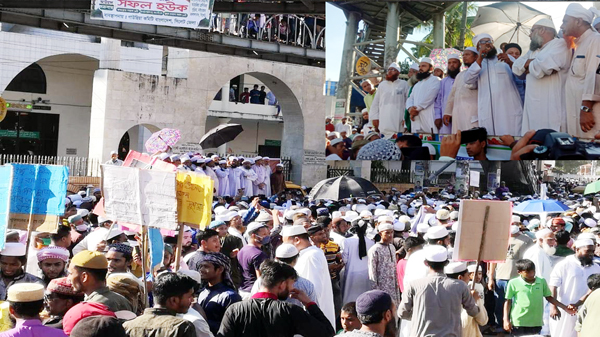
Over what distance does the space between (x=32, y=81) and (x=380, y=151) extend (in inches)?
619

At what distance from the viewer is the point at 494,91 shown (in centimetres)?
2142

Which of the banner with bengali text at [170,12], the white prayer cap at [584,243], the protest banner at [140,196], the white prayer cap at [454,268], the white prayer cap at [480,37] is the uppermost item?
the white prayer cap at [480,37]

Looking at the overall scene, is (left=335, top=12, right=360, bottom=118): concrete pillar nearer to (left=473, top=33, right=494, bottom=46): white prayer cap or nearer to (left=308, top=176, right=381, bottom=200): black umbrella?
(left=473, top=33, right=494, bottom=46): white prayer cap

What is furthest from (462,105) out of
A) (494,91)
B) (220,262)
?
(220,262)

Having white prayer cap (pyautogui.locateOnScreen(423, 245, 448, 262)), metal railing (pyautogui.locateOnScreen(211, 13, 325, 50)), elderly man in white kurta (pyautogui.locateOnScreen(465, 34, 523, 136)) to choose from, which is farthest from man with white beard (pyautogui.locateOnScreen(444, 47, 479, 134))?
white prayer cap (pyautogui.locateOnScreen(423, 245, 448, 262))

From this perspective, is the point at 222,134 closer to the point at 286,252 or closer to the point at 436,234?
the point at 436,234

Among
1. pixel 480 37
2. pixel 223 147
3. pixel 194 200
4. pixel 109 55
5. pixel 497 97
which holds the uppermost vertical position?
pixel 480 37

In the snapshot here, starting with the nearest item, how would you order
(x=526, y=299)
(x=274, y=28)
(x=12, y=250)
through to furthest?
(x=12, y=250) < (x=526, y=299) < (x=274, y=28)

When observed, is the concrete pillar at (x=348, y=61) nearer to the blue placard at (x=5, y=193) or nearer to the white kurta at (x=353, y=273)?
the white kurta at (x=353, y=273)

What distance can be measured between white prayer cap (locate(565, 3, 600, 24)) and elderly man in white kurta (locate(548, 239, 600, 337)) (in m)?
11.8

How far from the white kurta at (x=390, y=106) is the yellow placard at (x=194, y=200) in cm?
1666

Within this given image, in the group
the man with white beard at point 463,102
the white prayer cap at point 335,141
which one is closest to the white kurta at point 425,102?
the man with white beard at point 463,102

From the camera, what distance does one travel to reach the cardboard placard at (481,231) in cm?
744

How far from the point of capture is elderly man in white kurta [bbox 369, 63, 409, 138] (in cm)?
2358
